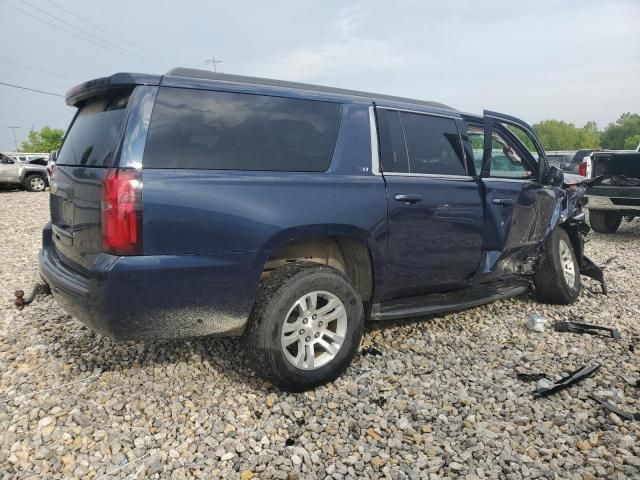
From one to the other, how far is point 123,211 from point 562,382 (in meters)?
2.84

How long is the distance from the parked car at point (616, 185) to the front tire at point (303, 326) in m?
6.82

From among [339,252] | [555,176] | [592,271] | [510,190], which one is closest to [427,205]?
[339,252]

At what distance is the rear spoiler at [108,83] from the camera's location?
2.63m

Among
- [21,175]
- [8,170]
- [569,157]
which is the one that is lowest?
[21,175]

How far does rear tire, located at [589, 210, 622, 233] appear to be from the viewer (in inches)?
374

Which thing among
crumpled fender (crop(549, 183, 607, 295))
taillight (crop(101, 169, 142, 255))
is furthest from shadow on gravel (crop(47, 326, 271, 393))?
crumpled fender (crop(549, 183, 607, 295))

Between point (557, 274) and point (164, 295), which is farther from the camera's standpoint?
point (557, 274)

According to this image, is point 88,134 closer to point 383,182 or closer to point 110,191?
point 110,191

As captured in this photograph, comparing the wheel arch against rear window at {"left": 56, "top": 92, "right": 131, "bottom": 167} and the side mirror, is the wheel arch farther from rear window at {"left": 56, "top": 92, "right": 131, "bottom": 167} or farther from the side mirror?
the side mirror

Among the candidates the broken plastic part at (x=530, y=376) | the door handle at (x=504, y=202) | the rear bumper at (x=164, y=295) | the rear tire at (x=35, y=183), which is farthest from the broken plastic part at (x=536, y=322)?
the rear tire at (x=35, y=183)

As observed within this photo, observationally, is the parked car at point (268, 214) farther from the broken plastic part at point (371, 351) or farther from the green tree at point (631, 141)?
the green tree at point (631, 141)

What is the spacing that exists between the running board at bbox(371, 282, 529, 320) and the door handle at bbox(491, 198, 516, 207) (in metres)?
0.70

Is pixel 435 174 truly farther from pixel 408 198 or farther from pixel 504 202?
pixel 504 202

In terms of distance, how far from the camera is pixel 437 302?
3723mm
